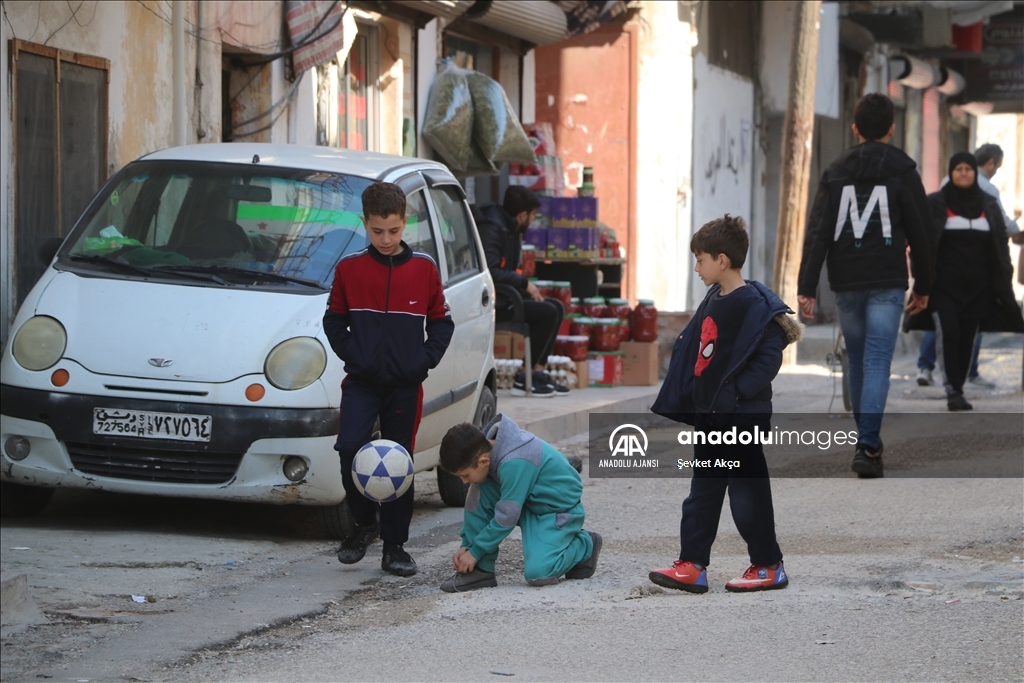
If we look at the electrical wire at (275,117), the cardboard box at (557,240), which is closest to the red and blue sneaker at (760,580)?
the electrical wire at (275,117)

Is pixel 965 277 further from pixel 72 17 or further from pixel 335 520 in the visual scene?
pixel 72 17

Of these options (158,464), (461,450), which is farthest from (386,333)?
(158,464)

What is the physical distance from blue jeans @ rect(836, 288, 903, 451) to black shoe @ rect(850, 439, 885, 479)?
0.12ft

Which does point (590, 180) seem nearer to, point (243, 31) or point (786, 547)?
point (243, 31)

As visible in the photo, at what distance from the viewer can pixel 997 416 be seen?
1091 centimetres

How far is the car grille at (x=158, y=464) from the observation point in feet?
20.8

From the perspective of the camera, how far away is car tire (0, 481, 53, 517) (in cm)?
686

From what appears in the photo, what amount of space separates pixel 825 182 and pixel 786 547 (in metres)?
2.73

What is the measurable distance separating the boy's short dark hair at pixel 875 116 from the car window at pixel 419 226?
2614mm

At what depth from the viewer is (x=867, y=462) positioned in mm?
8047

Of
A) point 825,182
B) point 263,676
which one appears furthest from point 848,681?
point 825,182

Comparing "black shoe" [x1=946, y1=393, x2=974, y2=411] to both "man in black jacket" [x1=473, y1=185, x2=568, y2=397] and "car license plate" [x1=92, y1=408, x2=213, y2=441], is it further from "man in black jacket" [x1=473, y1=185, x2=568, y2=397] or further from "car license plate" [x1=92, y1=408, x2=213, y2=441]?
"car license plate" [x1=92, y1=408, x2=213, y2=441]

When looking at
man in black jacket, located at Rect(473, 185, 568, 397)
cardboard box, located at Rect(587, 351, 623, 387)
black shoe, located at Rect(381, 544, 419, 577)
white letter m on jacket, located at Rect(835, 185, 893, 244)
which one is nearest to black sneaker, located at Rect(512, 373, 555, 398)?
man in black jacket, located at Rect(473, 185, 568, 397)

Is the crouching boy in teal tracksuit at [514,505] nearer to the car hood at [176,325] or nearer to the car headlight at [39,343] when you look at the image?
the car hood at [176,325]
